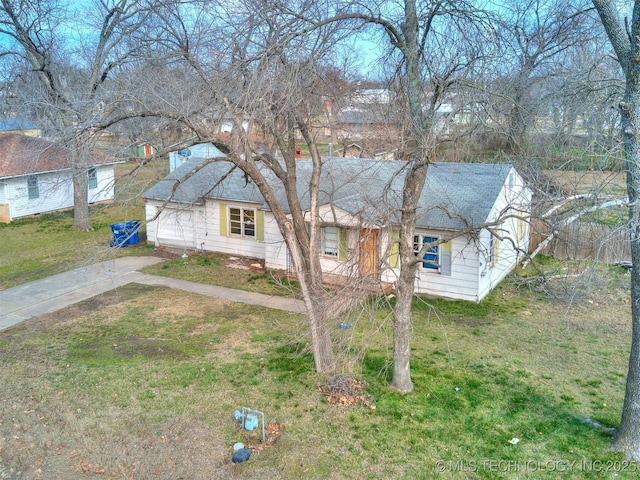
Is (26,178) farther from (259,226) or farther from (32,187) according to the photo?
(259,226)

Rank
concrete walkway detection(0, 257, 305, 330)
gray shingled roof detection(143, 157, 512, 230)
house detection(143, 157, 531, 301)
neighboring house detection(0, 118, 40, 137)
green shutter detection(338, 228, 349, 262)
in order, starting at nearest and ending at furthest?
concrete walkway detection(0, 257, 305, 330), house detection(143, 157, 531, 301), gray shingled roof detection(143, 157, 512, 230), green shutter detection(338, 228, 349, 262), neighboring house detection(0, 118, 40, 137)

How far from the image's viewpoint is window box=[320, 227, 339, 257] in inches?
608

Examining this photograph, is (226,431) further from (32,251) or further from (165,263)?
(32,251)

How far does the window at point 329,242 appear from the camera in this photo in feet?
50.7

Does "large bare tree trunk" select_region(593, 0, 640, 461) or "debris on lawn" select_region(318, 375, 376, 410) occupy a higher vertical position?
"large bare tree trunk" select_region(593, 0, 640, 461)

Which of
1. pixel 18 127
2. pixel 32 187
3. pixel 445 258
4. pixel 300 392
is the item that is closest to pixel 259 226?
pixel 445 258

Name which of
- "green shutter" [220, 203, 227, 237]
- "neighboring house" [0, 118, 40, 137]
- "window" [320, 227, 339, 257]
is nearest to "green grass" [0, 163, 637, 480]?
"window" [320, 227, 339, 257]

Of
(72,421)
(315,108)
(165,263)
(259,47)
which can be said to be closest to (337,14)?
(259,47)

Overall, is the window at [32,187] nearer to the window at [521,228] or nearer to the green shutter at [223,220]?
the green shutter at [223,220]

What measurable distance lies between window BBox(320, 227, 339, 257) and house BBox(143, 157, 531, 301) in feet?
0.09

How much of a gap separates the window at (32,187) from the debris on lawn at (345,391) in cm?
2018

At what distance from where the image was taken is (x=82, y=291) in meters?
14.7

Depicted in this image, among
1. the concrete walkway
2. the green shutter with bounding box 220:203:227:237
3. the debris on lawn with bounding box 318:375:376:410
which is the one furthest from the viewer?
the green shutter with bounding box 220:203:227:237

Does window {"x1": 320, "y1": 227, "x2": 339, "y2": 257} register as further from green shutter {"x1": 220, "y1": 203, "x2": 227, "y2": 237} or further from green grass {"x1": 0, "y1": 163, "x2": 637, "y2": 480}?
green shutter {"x1": 220, "y1": 203, "x2": 227, "y2": 237}
